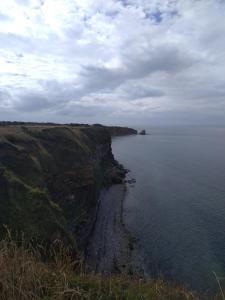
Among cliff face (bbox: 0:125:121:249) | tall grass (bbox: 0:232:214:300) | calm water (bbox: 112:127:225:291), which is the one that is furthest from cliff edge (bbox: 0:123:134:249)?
tall grass (bbox: 0:232:214:300)

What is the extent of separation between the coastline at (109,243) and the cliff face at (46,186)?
1743 millimetres

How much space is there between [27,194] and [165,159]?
337 feet

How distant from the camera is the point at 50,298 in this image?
613 centimetres

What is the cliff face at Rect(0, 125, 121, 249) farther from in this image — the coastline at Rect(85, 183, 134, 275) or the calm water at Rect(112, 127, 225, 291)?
the calm water at Rect(112, 127, 225, 291)

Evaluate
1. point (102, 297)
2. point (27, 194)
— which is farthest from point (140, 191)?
point (102, 297)

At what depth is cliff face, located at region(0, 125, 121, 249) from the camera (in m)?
29.3

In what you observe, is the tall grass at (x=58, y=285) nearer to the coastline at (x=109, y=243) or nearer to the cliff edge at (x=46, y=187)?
the cliff edge at (x=46, y=187)

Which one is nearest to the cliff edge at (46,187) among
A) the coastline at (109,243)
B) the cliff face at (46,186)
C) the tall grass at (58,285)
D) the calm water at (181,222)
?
the cliff face at (46,186)

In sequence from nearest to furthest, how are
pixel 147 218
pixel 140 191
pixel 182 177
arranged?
pixel 147 218 < pixel 140 191 < pixel 182 177

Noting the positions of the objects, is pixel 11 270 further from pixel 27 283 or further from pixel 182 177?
pixel 182 177

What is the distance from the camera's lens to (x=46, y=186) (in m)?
42.2

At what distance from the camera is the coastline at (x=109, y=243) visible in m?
38.7

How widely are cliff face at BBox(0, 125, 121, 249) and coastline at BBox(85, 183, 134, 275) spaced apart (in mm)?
1743

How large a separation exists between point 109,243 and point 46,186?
12.3 meters
